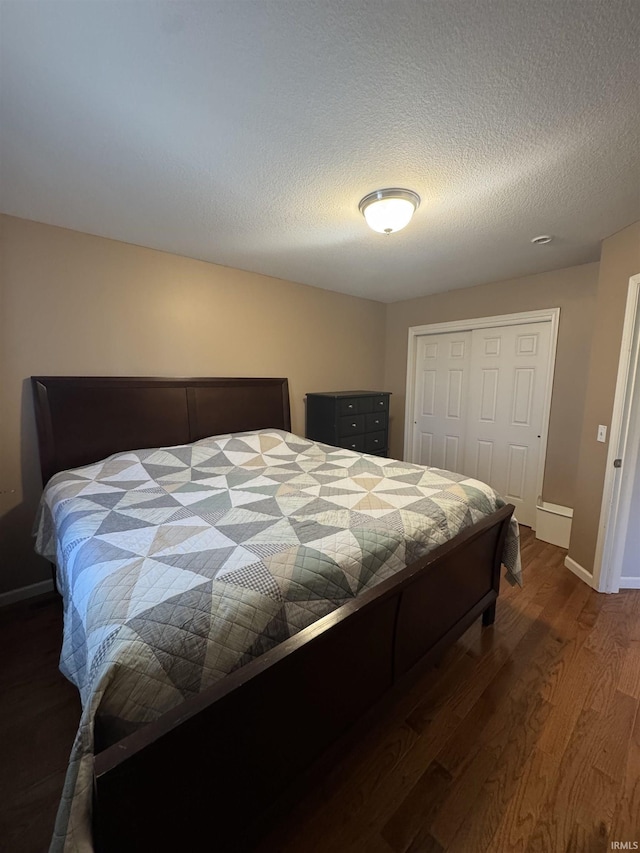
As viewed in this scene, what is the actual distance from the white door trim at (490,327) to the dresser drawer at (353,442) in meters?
0.95

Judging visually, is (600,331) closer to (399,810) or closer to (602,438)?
(602,438)

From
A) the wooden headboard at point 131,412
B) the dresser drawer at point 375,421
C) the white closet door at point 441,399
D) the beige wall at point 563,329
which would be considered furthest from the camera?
the white closet door at point 441,399

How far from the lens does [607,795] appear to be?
3.99 feet

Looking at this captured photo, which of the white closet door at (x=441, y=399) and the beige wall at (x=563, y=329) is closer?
the beige wall at (x=563, y=329)

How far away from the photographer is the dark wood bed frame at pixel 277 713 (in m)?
0.76

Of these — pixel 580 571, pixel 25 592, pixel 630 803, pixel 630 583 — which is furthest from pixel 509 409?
pixel 25 592

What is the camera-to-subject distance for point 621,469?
227cm

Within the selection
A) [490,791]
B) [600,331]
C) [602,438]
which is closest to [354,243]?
[600,331]

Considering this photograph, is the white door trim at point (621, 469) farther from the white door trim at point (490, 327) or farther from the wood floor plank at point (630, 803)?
the wood floor plank at point (630, 803)

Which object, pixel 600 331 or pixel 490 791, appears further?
pixel 600 331

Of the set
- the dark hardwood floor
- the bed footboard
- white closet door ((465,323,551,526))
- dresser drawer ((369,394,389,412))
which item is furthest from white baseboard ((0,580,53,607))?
white closet door ((465,323,551,526))

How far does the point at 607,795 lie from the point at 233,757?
4.35 ft

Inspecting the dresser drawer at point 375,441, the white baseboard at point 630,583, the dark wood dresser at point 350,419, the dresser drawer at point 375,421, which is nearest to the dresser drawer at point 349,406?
the dark wood dresser at point 350,419

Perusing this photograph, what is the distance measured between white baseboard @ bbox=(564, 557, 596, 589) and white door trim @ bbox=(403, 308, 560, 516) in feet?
2.44
